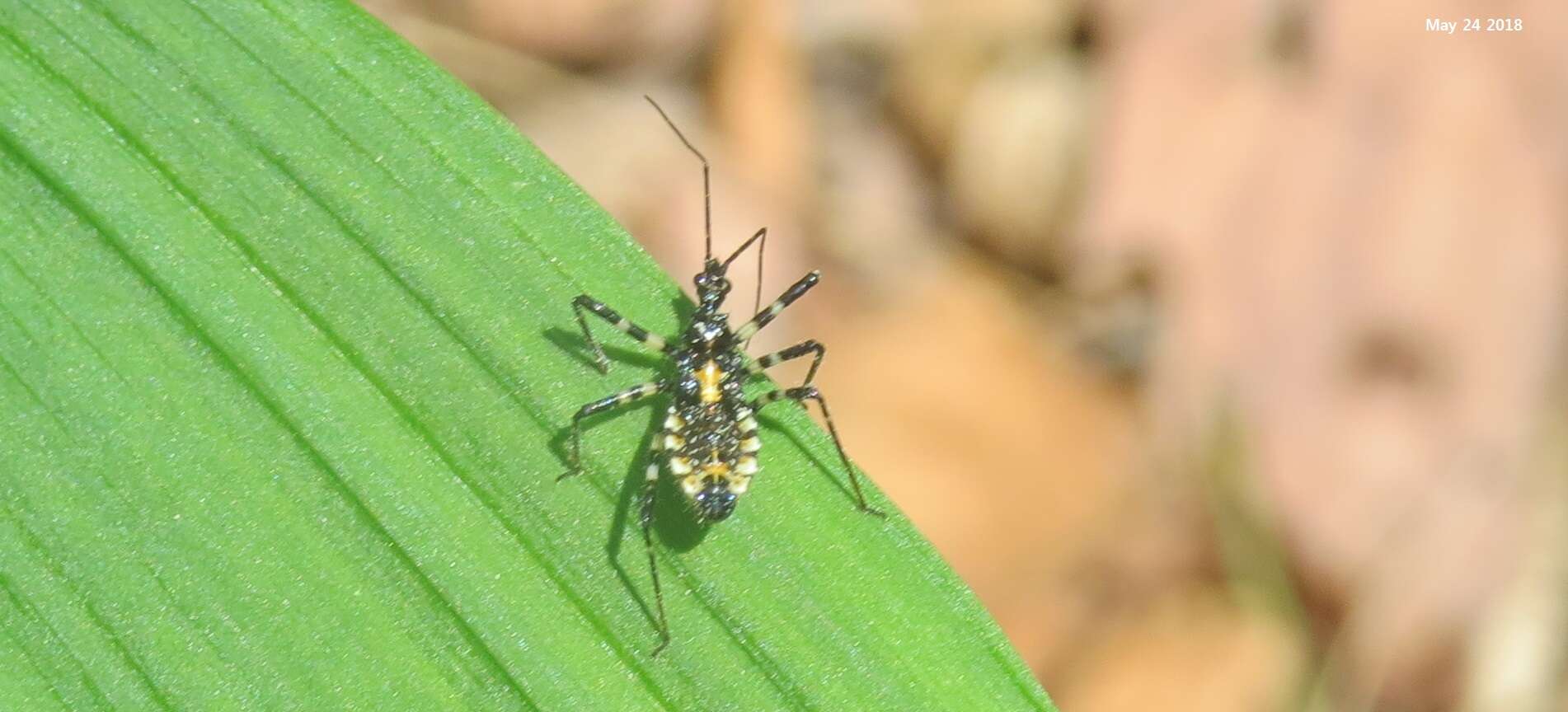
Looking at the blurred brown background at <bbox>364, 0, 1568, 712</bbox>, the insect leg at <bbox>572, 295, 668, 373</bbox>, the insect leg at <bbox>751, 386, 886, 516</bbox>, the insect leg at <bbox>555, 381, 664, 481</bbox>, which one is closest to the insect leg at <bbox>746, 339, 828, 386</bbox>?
the insect leg at <bbox>751, 386, 886, 516</bbox>

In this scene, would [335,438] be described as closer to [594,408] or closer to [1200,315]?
[594,408]

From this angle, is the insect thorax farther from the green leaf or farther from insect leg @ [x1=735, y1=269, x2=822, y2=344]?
insect leg @ [x1=735, y1=269, x2=822, y2=344]

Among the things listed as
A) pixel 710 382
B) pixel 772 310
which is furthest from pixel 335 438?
pixel 772 310

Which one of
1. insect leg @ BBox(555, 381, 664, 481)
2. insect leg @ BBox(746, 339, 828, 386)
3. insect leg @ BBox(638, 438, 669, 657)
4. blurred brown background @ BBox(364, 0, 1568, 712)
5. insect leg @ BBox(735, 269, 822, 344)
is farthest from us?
blurred brown background @ BBox(364, 0, 1568, 712)

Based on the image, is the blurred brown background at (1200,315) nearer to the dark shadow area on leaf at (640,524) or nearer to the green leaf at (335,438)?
the dark shadow area on leaf at (640,524)

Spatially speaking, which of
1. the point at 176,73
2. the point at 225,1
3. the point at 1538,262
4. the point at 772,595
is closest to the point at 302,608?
the point at 772,595

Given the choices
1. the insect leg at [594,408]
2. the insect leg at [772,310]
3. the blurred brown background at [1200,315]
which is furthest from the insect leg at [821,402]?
the blurred brown background at [1200,315]
